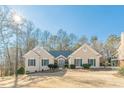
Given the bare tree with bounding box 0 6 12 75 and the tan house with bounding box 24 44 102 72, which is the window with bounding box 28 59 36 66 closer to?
the tan house with bounding box 24 44 102 72

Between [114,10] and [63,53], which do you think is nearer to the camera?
[114,10]

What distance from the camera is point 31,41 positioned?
15422 millimetres

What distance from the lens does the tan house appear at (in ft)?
51.2

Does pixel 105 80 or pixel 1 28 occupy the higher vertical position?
pixel 1 28

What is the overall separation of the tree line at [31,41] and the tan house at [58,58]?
6.6 inches

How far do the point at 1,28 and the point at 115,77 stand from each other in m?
3.70

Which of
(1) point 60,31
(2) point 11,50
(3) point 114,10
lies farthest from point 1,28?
(3) point 114,10

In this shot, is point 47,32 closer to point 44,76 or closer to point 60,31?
point 60,31

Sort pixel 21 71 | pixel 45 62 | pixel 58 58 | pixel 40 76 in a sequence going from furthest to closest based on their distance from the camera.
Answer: pixel 58 58 → pixel 45 62 → pixel 21 71 → pixel 40 76

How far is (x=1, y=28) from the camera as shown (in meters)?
15.4

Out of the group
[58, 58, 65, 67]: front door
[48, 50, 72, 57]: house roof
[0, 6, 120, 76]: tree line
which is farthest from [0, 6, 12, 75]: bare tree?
[58, 58, 65, 67]: front door

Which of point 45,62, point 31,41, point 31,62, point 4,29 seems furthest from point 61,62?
point 4,29

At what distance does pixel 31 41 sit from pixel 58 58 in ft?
3.55

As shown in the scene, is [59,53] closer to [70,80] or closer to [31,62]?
[31,62]
